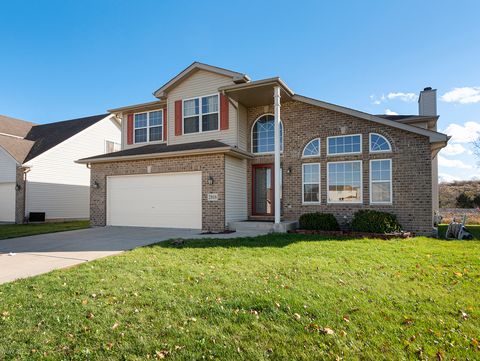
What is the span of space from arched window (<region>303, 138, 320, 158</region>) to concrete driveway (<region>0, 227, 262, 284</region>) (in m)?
3.89

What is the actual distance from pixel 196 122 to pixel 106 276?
929cm

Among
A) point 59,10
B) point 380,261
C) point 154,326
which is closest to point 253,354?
point 154,326

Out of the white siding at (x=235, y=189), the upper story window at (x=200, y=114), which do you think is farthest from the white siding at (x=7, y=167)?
the white siding at (x=235, y=189)

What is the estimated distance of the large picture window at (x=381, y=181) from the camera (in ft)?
35.1

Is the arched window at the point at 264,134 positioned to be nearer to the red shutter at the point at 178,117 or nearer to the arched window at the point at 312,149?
the arched window at the point at 312,149

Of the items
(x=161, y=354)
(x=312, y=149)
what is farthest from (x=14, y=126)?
(x=161, y=354)

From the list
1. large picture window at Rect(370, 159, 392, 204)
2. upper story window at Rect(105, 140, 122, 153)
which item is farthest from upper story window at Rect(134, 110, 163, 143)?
large picture window at Rect(370, 159, 392, 204)

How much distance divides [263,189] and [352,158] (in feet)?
12.7

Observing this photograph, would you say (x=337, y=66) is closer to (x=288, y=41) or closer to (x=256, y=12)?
(x=288, y=41)

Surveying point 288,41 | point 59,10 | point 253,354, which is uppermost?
point 59,10

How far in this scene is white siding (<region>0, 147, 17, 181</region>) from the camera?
56.2ft

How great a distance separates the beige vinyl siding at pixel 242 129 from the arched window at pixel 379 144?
5144mm

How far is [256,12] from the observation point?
37.8ft

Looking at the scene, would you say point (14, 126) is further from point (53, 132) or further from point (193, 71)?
point (193, 71)
